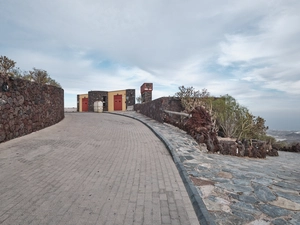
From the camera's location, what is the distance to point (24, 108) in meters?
7.82

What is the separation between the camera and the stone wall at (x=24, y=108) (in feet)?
21.9

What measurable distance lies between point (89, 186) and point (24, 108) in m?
5.89

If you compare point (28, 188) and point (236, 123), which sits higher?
point (236, 123)

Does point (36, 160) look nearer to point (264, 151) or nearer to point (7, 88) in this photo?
point (7, 88)

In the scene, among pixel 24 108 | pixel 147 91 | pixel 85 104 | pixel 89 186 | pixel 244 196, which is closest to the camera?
pixel 244 196

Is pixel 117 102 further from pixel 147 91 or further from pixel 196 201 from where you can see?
pixel 196 201

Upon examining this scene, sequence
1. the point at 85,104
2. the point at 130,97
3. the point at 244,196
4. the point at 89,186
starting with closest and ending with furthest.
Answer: the point at 244,196 → the point at 89,186 → the point at 130,97 → the point at 85,104

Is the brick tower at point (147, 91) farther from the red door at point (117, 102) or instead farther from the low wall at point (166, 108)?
the red door at point (117, 102)

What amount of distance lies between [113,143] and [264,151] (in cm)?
620

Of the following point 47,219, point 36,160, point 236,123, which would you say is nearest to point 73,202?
point 47,219

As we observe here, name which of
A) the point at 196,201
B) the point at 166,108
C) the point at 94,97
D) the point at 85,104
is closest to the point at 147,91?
the point at 166,108

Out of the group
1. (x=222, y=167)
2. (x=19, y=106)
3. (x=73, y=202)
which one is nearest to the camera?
(x=73, y=202)

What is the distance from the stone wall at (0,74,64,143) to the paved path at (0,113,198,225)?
33.9 inches

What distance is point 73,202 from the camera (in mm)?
3016
